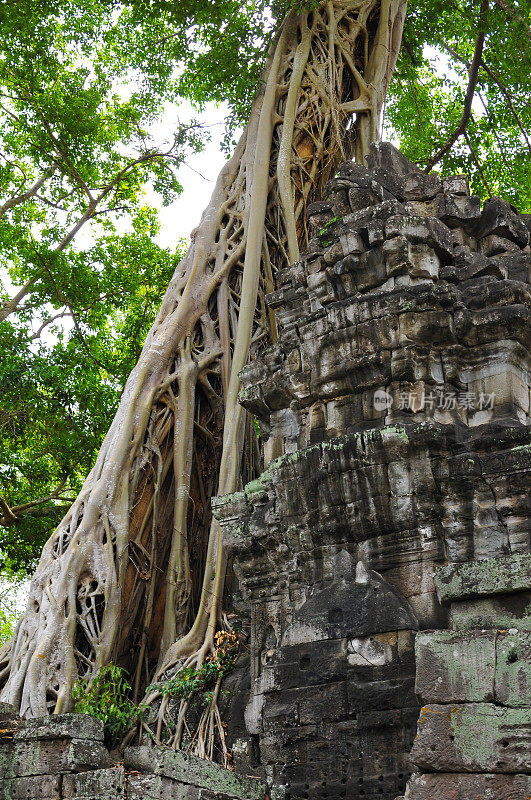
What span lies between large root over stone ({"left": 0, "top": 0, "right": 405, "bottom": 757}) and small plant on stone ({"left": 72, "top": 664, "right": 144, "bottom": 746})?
9 cm

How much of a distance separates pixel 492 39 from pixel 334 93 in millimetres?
2410

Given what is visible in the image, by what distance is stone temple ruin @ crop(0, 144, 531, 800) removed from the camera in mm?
4480

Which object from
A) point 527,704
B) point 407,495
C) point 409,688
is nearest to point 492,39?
point 407,495

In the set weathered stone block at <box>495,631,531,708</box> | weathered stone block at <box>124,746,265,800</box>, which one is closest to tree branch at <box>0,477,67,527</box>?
weathered stone block at <box>124,746,265,800</box>

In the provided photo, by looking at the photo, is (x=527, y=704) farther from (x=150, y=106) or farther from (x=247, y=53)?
(x=150, y=106)

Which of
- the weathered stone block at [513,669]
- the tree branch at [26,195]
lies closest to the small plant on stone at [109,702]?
the weathered stone block at [513,669]

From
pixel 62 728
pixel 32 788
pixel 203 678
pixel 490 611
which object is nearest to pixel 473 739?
pixel 490 611

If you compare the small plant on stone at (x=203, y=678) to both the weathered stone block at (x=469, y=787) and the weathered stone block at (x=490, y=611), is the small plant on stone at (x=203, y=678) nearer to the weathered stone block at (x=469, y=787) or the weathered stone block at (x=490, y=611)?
the weathered stone block at (x=490, y=611)

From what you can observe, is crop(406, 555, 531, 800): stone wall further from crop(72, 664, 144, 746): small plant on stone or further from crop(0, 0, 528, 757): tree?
crop(72, 664, 144, 746): small plant on stone

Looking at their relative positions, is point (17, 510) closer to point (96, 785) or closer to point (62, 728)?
point (62, 728)

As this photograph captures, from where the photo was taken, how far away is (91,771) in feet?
14.1

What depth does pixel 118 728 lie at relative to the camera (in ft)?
20.3

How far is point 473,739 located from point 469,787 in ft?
Result: 0.46

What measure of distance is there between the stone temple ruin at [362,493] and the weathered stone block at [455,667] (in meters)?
0.33
